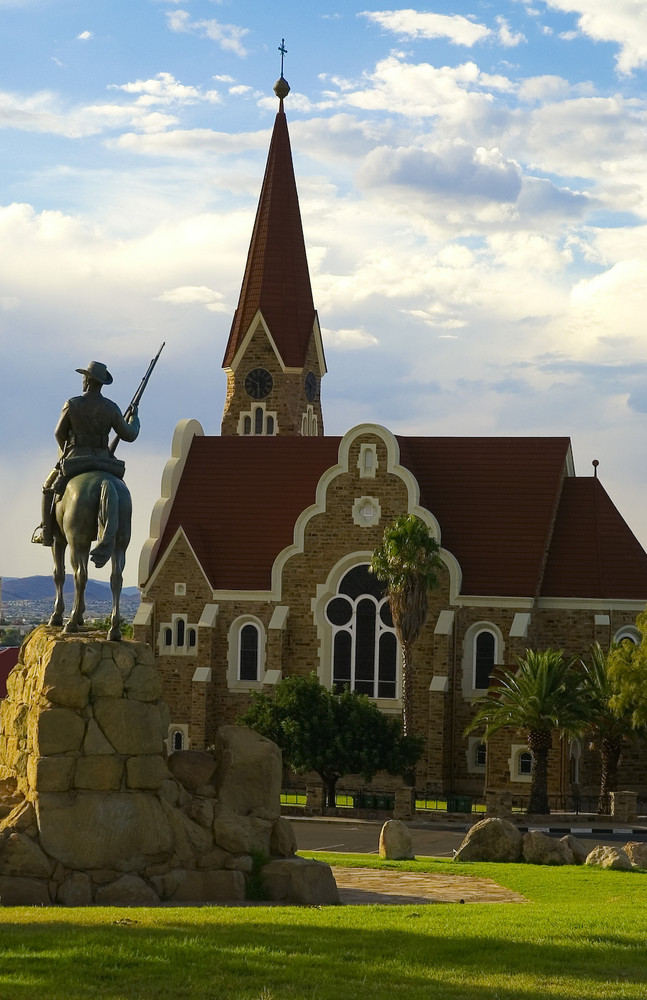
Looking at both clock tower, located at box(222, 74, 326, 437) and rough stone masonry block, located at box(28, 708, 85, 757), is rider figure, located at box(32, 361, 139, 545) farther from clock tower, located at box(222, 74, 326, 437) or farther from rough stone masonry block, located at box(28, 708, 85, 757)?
clock tower, located at box(222, 74, 326, 437)

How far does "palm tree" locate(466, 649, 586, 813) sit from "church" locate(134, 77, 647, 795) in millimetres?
2774

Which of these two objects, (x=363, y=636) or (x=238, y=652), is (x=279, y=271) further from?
(x=363, y=636)

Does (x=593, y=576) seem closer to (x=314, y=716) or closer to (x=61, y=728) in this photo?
(x=314, y=716)

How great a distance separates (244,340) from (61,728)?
50.3 metres

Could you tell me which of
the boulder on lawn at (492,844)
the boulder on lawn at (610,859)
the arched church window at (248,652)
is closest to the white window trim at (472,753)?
the arched church window at (248,652)

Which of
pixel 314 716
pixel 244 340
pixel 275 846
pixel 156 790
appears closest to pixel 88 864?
pixel 156 790

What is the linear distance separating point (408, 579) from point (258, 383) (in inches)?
897

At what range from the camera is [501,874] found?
24031 millimetres

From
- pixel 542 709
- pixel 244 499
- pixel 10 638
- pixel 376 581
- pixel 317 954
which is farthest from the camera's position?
pixel 10 638

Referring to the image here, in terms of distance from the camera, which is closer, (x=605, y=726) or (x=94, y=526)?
(x=94, y=526)

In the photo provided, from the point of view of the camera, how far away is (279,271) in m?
69.8

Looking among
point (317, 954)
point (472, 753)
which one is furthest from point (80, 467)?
point (472, 753)

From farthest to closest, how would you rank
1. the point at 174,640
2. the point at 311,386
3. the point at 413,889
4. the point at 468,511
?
the point at 311,386
the point at 174,640
the point at 468,511
the point at 413,889

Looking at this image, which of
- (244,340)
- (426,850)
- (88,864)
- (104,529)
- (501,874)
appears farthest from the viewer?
(244,340)
